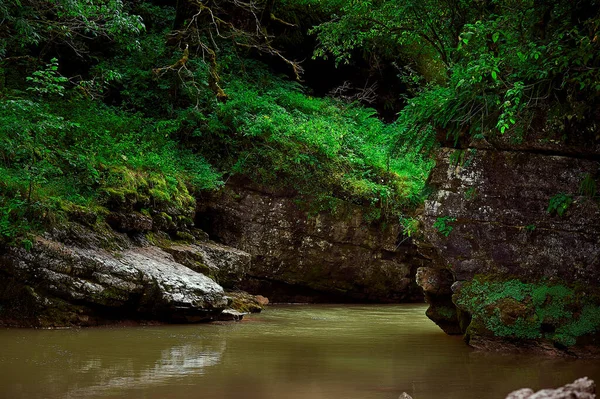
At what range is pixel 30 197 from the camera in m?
11.0

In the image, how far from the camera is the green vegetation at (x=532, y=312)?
8797 millimetres

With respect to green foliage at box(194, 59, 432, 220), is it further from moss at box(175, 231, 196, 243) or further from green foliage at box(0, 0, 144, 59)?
green foliage at box(0, 0, 144, 59)

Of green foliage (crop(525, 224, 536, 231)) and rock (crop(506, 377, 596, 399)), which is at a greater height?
green foliage (crop(525, 224, 536, 231))

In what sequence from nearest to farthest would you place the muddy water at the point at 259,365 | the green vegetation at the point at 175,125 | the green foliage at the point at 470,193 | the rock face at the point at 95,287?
the muddy water at the point at 259,365
the green foliage at the point at 470,193
the rock face at the point at 95,287
the green vegetation at the point at 175,125

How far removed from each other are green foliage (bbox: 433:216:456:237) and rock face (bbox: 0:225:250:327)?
14.3ft

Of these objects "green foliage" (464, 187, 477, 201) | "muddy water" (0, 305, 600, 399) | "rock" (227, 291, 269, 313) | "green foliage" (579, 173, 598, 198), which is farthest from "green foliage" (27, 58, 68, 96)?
"green foliage" (579, 173, 598, 198)

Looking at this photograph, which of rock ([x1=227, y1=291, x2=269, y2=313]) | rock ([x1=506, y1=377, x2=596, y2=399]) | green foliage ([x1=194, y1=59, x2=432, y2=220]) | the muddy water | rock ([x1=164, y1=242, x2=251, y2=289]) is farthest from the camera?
green foliage ([x1=194, y1=59, x2=432, y2=220])

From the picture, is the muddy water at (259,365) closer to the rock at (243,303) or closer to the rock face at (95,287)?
the rock face at (95,287)

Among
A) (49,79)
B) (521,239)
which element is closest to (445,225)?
(521,239)

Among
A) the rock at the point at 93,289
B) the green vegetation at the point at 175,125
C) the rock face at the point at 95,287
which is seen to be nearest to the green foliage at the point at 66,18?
the green vegetation at the point at 175,125

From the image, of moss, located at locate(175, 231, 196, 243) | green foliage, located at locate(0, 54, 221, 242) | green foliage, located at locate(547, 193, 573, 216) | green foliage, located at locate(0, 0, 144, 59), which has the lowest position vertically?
moss, located at locate(175, 231, 196, 243)

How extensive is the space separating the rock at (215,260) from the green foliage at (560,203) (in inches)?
289

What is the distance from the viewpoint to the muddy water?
20.1 ft

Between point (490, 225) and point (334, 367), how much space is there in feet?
12.3
